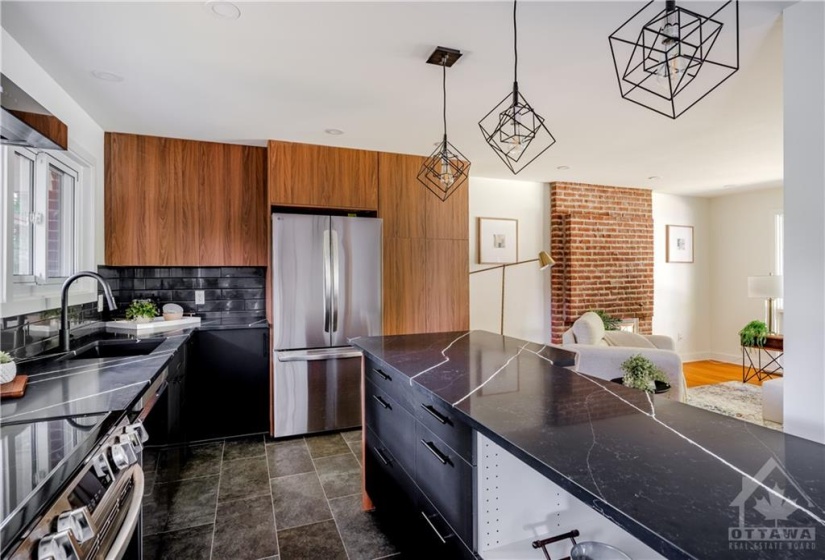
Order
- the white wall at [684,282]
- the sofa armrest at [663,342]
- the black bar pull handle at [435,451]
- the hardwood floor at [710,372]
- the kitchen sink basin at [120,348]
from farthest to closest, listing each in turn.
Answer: the white wall at [684,282]
the hardwood floor at [710,372]
the sofa armrest at [663,342]
the kitchen sink basin at [120,348]
the black bar pull handle at [435,451]

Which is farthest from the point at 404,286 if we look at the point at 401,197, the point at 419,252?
the point at 401,197

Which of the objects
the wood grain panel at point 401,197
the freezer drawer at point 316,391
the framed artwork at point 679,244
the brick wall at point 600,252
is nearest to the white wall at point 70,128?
the freezer drawer at point 316,391

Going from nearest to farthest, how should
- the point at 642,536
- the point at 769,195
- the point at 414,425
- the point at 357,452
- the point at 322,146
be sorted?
the point at 642,536 → the point at 414,425 → the point at 357,452 → the point at 322,146 → the point at 769,195

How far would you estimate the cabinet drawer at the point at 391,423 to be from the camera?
1737 mm

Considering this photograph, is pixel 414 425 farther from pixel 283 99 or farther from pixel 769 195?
pixel 769 195

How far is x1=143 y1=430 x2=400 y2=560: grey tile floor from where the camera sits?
204 cm

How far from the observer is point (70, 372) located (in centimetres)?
182

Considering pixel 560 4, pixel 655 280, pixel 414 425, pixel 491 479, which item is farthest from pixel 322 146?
pixel 655 280

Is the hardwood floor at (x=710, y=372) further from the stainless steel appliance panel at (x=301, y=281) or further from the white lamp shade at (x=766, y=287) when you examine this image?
the stainless steel appliance panel at (x=301, y=281)

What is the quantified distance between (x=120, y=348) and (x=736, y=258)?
290 inches

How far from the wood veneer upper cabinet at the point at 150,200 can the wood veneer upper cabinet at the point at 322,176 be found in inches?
27.6

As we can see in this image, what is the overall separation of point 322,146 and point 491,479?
125 inches

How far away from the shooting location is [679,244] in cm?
633

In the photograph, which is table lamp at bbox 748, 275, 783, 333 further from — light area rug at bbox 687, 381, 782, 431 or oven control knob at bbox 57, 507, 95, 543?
oven control knob at bbox 57, 507, 95, 543
